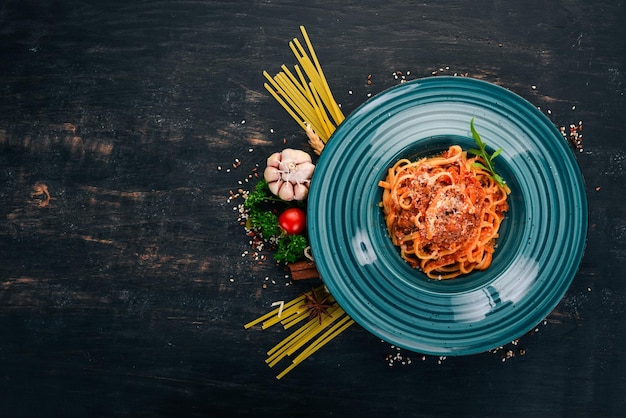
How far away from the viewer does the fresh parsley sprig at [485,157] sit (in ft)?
11.8

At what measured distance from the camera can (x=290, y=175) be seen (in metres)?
4.00

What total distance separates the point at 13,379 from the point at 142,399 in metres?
1.05

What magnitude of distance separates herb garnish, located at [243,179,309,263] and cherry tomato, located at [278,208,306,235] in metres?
0.04

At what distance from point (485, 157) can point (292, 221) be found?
1.42 metres

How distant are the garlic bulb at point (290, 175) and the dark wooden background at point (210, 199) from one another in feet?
0.79

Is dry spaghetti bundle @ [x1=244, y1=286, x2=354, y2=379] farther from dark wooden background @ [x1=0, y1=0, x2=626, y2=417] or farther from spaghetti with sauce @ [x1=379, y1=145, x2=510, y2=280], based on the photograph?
spaghetti with sauce @ [x1=379, y1=145, x2=510, y2=280]

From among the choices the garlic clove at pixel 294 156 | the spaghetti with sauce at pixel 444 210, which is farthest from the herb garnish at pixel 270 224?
the spaghetti with sauce at pixel 444 210

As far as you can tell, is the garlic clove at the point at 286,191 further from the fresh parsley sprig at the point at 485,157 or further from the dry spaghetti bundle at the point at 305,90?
the fresh parsley sprig at the point at 485,157

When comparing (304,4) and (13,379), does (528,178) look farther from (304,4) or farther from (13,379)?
(13,379)

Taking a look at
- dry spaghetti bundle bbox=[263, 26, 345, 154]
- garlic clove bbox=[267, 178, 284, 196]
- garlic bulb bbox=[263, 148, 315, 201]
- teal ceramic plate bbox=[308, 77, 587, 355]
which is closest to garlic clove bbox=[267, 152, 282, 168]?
garlic bulb bbox=[263, 148, 315, 201]

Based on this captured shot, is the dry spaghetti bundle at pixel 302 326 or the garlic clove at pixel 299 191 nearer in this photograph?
the garlic clove at pixel 299 191

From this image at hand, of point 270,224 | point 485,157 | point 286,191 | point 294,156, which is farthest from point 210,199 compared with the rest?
point 485,157

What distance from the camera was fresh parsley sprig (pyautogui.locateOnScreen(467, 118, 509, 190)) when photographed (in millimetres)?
3590

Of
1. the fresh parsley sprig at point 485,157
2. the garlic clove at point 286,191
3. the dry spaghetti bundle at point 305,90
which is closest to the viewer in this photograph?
the fresh parsley sprig at point 485,157
